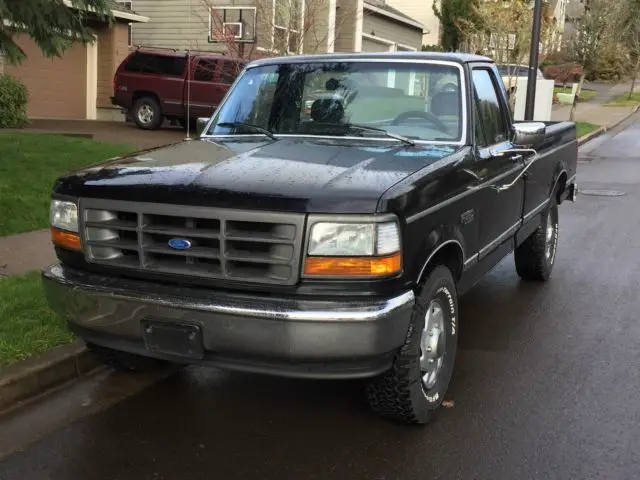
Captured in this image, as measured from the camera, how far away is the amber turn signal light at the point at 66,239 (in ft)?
12.4

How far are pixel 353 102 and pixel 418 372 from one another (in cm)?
193

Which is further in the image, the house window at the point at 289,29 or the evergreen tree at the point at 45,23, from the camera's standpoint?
the house window at the point at 289,29

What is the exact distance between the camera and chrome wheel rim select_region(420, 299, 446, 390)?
3836 millimetres

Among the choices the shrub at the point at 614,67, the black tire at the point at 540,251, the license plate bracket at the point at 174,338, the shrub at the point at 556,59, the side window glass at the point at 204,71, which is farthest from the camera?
the shrub at the point at 614,67

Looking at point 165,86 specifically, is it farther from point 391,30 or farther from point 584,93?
point 584,93

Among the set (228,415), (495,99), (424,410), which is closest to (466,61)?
(495,99)

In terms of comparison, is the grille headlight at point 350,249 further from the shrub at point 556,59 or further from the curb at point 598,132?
the shrub at point 556,59

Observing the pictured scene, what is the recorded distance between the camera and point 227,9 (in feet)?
64.2

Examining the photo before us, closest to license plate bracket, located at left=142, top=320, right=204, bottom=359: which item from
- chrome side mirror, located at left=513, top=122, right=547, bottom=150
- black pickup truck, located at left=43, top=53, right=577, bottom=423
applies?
black pickup truck, located at left=43, top=53, right=577, bottom=423

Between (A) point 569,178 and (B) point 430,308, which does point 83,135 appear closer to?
(A) point 569,178

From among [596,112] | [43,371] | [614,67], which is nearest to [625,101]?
[596,112]

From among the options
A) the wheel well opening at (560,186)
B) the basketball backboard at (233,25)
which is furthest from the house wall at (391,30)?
the wheel well opening at (560,186)

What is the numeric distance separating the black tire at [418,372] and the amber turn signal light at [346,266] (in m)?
0.40

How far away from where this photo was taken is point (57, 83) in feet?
66.9
